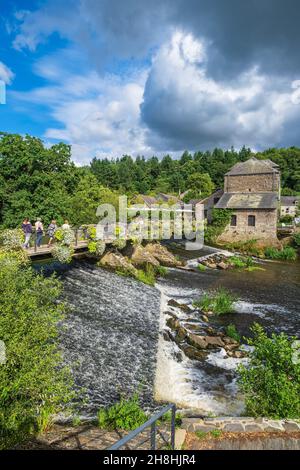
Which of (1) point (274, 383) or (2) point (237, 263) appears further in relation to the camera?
(2) point (237, 263)

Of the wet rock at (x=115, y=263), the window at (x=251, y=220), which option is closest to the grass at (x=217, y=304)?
the wet rock at (x=115, y=263)

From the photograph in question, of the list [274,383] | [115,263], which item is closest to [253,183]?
[115,263]

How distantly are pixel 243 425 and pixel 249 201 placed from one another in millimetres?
34077

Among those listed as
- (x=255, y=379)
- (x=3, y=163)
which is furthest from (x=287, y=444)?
(x=3, y=163)

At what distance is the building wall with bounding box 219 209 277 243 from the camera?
34438 millimetres

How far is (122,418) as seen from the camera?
6.76 m

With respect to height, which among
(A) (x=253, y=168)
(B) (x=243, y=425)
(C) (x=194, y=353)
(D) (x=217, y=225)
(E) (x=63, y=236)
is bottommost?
(C) (x=194, y=353)

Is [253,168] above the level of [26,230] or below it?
above

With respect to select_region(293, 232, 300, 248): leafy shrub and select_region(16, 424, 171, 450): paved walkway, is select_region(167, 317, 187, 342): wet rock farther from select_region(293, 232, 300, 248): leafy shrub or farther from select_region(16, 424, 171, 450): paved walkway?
select_region(293, 232, 300, 248): leafy shrub

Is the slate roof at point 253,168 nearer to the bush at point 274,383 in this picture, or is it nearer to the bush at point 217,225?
the bush at point 217,225

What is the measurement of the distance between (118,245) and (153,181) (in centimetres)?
8693

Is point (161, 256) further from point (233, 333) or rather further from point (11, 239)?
point (11, 239)

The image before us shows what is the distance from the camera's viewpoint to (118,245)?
69.8 ft

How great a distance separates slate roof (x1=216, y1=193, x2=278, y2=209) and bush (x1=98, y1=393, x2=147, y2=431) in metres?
31.7
